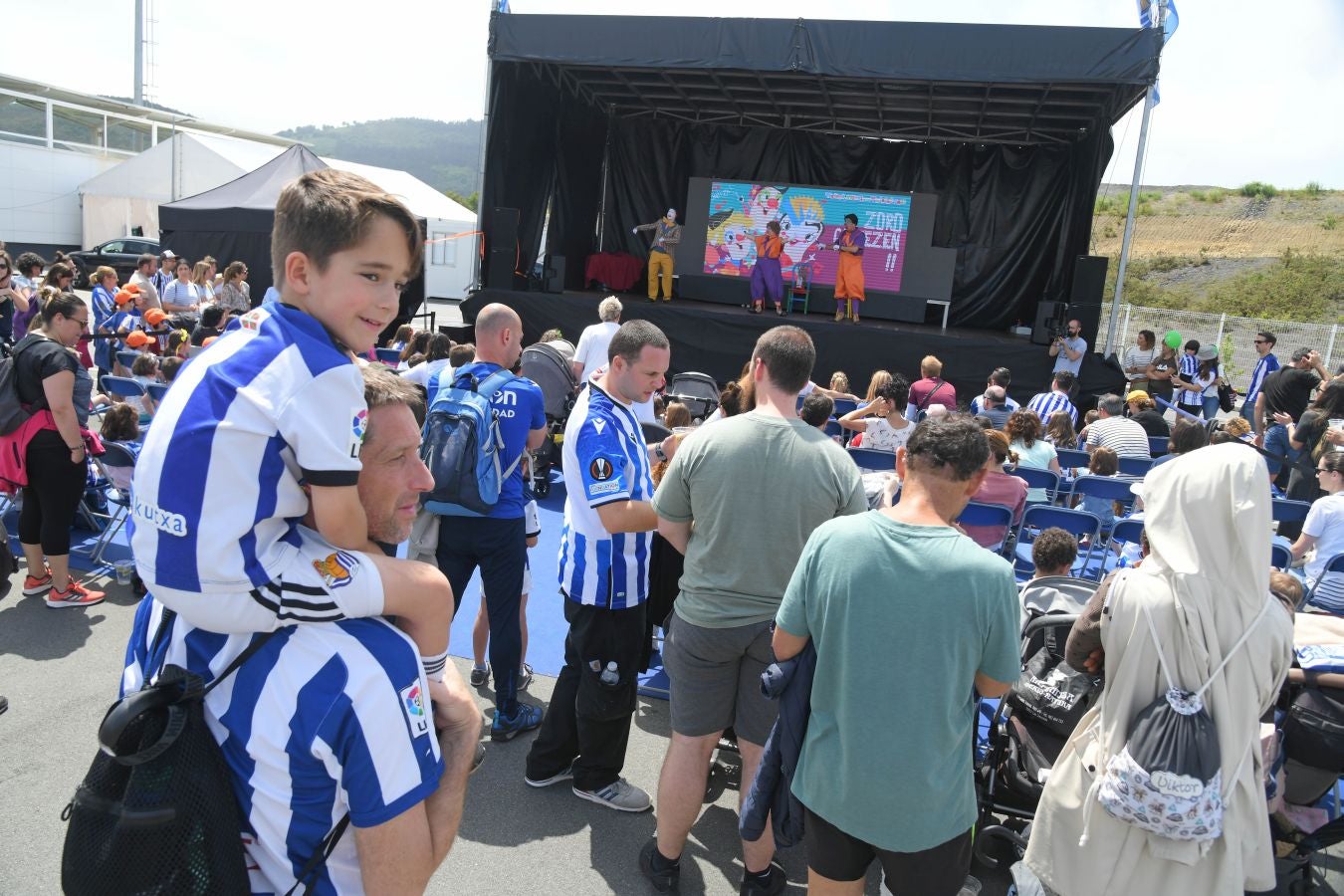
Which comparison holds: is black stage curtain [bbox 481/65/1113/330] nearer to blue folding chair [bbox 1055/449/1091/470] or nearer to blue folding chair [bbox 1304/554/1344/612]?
blue folding chair [bbox 1055/449/1091/470]

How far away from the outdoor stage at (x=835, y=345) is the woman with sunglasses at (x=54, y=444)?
27.5 feet

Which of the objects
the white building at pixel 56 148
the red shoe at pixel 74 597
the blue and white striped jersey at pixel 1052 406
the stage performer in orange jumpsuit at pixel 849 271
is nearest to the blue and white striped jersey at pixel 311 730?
the red shoe at pixel 74 597

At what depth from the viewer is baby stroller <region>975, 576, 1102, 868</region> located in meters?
2.72

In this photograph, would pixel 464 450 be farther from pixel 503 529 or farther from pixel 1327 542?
pixel 1327 542

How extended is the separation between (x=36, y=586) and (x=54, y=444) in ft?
2.86

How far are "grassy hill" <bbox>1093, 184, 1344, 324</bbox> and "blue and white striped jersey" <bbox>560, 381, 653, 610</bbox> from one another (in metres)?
29.2

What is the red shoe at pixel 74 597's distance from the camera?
4383 mm

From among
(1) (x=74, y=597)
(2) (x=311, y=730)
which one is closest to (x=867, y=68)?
(1) (x=74, y=597)

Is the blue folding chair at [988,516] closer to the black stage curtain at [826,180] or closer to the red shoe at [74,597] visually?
the red shoe at [74,597]

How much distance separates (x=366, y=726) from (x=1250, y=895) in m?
2.91

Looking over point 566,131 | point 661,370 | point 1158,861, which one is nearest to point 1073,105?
point 566,131

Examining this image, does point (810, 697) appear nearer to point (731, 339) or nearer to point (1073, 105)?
point (731, 339)

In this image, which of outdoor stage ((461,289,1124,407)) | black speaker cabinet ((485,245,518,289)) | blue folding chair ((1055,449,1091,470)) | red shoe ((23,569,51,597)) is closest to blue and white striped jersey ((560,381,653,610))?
red shoe ((23,569,51,597))

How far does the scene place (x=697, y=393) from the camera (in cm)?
838
